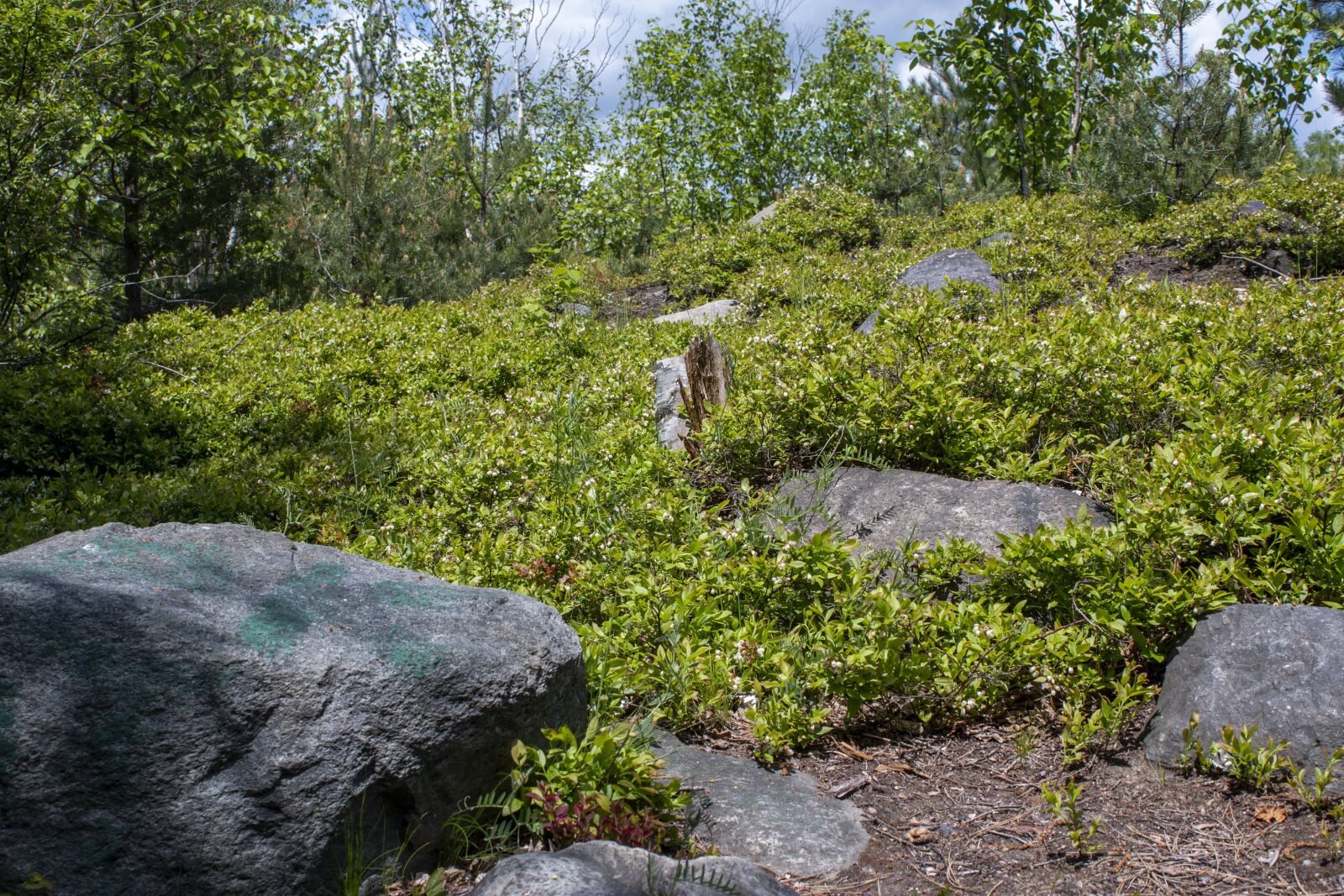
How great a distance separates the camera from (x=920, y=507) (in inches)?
170

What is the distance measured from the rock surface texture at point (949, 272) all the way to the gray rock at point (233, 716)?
5.59m

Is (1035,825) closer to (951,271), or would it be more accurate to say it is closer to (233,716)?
(233,716)

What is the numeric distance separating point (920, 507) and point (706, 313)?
5.35 m

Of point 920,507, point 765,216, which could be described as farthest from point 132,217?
point 920,507

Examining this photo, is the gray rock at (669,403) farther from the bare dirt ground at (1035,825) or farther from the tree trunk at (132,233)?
the tree trunk at (132,233)

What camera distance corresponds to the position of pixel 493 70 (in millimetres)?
A: 16000

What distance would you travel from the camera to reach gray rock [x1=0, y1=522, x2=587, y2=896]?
1.99m

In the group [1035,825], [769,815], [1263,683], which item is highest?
[1263,683]

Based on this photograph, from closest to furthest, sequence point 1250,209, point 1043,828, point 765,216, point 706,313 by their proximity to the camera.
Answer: point 1043,828 → point 1250,209 → point 706,313 → point 765,216

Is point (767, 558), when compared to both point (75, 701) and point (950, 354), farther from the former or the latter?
point (75, 701)

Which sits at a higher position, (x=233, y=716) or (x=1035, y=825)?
(x=233, y=716)

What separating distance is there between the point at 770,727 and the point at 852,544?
0.83 meters

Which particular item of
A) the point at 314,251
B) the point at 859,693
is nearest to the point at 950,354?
the point at 859,693

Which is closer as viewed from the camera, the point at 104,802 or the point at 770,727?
the point at 104,802
